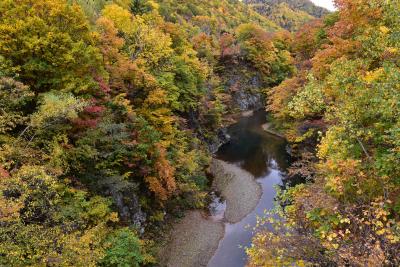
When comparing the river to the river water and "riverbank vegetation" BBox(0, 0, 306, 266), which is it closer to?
the river water

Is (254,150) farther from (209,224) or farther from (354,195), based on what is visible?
(354,195)

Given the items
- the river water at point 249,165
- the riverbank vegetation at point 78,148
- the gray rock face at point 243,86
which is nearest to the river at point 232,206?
the river water at point 249,165

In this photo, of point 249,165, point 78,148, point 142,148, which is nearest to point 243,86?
point 249,165

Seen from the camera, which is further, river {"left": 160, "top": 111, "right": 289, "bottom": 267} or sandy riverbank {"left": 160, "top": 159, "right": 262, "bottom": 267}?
river {"left": 160, "top": 111, "right": 289, "bottom": 267}

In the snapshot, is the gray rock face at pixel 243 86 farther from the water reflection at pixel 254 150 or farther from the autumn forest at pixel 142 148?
the autumn forest at pixel 142 148

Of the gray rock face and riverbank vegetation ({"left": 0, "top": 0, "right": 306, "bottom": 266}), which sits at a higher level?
riverbank vegetation ({"left": 0, "top": 0, "right": 306, "bottom": 266})

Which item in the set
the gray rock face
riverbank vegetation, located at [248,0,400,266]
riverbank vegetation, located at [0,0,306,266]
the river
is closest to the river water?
the river

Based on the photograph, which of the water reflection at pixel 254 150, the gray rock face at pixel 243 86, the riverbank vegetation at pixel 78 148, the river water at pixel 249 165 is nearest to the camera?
the riverbank vegetation at pixel 78 148

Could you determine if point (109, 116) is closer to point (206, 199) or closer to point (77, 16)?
point (77, 16)
